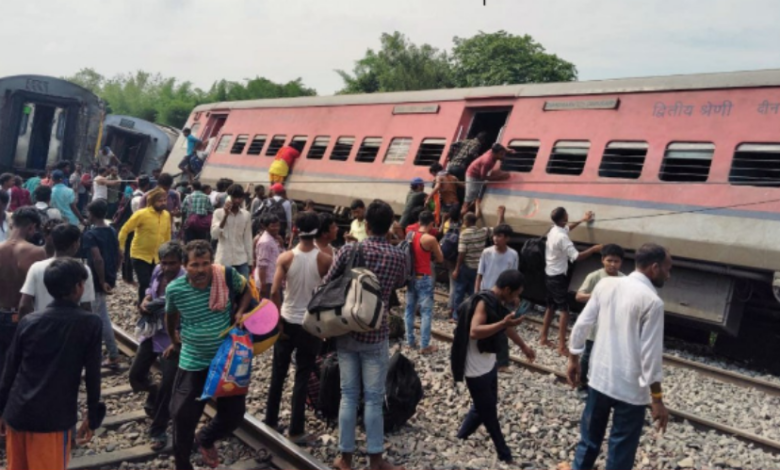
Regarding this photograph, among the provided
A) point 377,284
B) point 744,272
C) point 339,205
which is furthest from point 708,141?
point 339,205

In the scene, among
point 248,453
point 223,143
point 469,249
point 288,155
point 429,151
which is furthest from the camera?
point 223,143

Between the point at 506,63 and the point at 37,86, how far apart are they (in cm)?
2921

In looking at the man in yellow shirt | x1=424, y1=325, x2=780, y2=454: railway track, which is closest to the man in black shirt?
the man in yellow shirt

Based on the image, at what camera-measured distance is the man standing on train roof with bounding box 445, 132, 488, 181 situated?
443 inches

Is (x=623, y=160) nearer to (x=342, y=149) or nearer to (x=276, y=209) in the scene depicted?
(x=276, y=209)

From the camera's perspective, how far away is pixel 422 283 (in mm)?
8125

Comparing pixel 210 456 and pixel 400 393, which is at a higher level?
pixel 400 393

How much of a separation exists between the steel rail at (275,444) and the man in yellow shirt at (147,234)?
8.95 ft

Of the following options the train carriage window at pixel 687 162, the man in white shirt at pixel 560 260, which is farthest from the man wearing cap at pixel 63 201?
the train carriage window at pixel 687 162

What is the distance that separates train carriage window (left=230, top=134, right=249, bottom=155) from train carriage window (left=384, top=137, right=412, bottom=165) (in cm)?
607

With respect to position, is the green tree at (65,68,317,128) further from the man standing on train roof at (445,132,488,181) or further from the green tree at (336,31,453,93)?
the man standing on train roof at (445,132,488,181)

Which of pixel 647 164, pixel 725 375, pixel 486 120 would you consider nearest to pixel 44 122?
pixel 486 120

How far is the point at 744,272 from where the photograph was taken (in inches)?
322

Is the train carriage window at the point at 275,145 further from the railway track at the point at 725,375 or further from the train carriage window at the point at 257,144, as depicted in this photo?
the railway track at the point at 725,375
